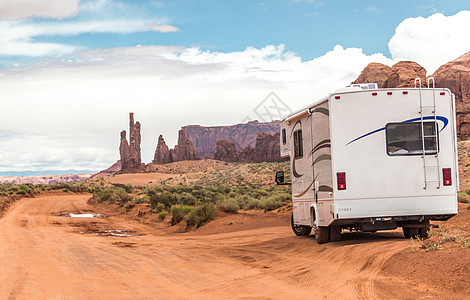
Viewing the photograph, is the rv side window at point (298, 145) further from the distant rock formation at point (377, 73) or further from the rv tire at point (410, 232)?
the distant rock formation at point (377, 73)

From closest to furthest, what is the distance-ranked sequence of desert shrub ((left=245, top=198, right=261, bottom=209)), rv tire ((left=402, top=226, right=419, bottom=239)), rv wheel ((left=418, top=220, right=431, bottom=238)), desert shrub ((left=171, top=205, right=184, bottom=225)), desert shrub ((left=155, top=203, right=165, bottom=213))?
1. rv wheel ((left=418, top=220, right=431, bottom=238))
2. rv tire ((left=402, top=226, right=419, bottom=239))
3. desert shrub ((left=171, top=205, right=184, bottom=225))
4. desert shrub ((left=245, top=198, right=261, bottom=209))
5. desert shrub ((left=155, top=203, right=165, bottom=213))

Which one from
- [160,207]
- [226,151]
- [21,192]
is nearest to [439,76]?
[226,151]

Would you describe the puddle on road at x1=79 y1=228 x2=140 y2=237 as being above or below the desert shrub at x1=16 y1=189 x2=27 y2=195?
below

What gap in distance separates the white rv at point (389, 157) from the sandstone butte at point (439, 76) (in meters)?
86.3

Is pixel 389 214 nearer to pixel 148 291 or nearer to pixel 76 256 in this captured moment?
pixel 148 291

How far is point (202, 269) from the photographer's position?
420 inches

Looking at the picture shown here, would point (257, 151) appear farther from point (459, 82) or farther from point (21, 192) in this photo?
point (21, 192)

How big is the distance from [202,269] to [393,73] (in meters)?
97.5

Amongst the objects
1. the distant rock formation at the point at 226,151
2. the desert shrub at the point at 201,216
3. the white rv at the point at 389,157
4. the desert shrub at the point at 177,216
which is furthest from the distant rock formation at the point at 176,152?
the white rv at the point at 389,157

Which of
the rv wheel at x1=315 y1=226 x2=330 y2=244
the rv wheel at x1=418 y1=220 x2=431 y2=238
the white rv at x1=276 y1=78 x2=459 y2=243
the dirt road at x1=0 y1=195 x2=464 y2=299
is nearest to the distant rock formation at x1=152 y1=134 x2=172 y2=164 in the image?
the dirt road at x1=0 y1=195 x2=464 y2=299

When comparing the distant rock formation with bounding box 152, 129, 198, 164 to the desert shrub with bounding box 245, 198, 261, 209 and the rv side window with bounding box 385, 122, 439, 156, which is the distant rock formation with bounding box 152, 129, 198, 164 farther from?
the rv side window with bounding box 385, 122, 439, 156

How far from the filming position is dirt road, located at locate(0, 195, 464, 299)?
26.0 feet

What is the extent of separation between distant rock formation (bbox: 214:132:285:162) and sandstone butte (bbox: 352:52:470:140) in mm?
34887

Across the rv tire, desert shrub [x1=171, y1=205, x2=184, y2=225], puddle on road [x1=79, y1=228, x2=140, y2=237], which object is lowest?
puddle on road [x1=79, y1=228, x2=140, y2=237]
